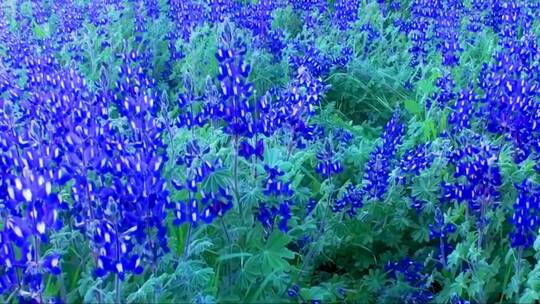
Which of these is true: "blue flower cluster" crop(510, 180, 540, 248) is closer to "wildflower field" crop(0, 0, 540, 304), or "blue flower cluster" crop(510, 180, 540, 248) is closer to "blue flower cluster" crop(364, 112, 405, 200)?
"wildflower field" crop(0, 0, 540, 304)

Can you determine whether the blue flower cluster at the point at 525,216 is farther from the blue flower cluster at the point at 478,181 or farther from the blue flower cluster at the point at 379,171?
the blue flower cluster at the point at 379,171

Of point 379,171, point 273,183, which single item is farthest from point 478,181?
point 273,183

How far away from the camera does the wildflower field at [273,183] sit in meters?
2.48

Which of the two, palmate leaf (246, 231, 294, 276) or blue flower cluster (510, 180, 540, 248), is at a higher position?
blue flower cluster (510, 180, 540, 248)

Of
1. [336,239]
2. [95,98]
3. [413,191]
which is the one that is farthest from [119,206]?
[413,191]

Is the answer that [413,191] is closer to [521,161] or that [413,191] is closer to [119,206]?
[521,161]

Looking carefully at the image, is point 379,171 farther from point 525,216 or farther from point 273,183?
point 525,216

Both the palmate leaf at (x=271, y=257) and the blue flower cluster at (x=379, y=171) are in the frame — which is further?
the blue flower cluster at (x=379, y=171)

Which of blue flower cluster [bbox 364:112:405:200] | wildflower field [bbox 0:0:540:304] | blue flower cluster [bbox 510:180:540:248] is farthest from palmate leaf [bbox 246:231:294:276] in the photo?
blue flower cluster [bbox 510:180:540:248]

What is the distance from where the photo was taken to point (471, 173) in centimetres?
300

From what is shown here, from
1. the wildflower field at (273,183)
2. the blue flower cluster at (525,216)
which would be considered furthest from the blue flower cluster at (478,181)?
the blue flower cluster at (525,216)

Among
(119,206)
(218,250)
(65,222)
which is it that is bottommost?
(218,250)

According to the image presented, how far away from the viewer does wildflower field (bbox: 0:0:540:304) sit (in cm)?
248

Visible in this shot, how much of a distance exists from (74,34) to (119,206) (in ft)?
11.7
